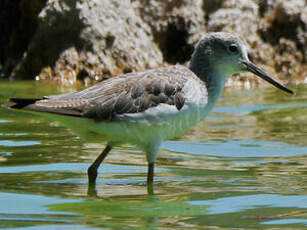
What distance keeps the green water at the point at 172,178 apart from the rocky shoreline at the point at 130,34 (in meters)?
4.19

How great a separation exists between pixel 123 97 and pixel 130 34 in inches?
352

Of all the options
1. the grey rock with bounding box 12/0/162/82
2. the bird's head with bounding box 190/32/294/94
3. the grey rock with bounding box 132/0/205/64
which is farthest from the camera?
the grey rock with bounding box 132/0/205/64

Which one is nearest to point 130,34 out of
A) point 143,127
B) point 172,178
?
point 172,178

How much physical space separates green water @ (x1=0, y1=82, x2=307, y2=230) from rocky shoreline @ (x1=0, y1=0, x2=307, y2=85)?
4.19m

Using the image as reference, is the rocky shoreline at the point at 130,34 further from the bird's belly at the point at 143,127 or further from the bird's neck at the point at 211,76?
the bird's belly at the point at 143,127

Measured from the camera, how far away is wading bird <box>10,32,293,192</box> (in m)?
6.91

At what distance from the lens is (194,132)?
1050 centimetres

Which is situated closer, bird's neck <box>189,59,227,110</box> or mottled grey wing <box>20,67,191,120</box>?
mottled grey wing <box>20,67,191,120</box>

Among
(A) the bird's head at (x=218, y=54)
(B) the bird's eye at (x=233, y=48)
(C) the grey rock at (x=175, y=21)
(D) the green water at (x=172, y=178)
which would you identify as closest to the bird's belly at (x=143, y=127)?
(D) the green water at (x=172, y=178)

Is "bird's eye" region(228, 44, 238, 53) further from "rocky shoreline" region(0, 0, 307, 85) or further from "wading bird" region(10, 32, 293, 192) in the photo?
"rocky shoreline" region(0, 0, 307, 85)

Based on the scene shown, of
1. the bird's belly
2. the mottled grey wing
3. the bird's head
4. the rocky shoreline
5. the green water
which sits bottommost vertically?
the green water

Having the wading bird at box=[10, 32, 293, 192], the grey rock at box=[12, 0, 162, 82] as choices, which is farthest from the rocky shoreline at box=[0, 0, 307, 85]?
the wading bird at box=[10, 32, 293, 192]

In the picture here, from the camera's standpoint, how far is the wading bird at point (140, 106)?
272 inches

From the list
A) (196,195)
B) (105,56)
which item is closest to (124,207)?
(196,195)
